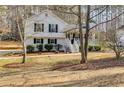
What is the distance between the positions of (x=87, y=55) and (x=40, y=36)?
58.6 inches

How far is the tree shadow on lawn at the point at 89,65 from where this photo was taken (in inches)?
294

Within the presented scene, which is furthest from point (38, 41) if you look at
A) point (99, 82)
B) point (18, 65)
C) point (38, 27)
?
point (99, 82)

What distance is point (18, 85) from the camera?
680 centimetres

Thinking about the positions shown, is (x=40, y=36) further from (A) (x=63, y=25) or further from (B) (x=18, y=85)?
(B) (x=18, y=85)

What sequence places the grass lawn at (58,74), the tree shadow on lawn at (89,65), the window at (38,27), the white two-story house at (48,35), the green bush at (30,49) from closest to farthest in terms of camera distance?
1. the grass lawn at (58,74)
2. the tree shadow on lawn at (89,65)
3. the green bush at (30,49)
4. the white two-story house at (48,35)
5. the window at (38,27)

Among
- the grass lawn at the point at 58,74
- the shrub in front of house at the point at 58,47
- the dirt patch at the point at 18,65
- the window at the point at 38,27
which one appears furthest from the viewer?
the window at the point at 38,27

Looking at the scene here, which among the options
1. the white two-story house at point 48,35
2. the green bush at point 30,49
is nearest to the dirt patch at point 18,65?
the green bush at point 30,49

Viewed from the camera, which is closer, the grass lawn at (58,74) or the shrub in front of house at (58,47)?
the grass lawn at (58,74)

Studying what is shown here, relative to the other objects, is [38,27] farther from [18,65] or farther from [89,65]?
[89,65]

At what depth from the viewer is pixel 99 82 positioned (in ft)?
22.2

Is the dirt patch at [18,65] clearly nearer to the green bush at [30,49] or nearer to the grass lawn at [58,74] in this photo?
the grass lawn at [58,74]

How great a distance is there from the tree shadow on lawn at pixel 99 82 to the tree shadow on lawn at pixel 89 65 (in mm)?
544

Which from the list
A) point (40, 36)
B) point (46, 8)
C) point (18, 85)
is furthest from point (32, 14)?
point (18, 85)

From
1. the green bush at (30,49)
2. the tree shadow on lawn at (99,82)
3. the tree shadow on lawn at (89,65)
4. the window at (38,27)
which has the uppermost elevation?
the window at (38,27)
